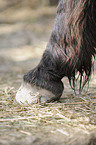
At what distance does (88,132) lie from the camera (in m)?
1.08

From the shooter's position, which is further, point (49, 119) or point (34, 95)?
point (34, 95)

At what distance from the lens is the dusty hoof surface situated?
146 centimetres

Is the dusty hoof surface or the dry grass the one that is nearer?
the dry grass

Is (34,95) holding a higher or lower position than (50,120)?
higher

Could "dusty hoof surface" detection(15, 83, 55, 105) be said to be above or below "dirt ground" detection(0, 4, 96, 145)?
above

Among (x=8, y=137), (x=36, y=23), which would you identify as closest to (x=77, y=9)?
(x=8, y=137)

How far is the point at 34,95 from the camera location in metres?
1.47

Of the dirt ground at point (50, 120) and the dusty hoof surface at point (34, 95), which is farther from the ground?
the dusty hoof surface at point (34, 95)

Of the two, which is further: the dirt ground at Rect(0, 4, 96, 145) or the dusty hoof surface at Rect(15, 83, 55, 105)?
the dusty hoof surface at Rect(15, 83, 55, 105)

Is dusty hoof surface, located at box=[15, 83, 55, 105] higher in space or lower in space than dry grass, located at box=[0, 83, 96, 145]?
higher

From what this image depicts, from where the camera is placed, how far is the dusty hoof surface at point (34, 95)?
146cm

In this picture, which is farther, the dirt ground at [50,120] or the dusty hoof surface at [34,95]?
the dusty hoof surface at [34,95]

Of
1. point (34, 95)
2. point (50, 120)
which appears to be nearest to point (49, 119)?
point (50, 120)

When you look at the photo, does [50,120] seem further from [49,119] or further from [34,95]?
[34,95]
